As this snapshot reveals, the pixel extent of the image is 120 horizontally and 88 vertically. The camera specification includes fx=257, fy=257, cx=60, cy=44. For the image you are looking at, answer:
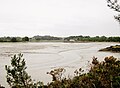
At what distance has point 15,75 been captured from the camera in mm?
7000

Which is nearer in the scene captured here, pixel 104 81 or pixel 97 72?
pixel 104 81

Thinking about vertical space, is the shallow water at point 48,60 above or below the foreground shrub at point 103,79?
below

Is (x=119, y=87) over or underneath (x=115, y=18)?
underneath

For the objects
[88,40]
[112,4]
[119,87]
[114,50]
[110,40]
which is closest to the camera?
[119,87]

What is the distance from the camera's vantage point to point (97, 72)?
703 cm

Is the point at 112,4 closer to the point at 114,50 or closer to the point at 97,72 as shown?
the point at 97,72

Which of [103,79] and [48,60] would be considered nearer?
[103,79]

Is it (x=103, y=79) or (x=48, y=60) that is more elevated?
(x=103, y=79)

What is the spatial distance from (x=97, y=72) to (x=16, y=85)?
223 cm

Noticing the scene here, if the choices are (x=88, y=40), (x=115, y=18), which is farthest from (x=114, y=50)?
(x=88, y=40)

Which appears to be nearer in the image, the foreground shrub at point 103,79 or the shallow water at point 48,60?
the foreground shrub at point 103,79

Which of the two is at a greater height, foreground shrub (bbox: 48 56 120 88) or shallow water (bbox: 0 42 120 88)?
foreground shrub (bbox: 48 56 120 88)

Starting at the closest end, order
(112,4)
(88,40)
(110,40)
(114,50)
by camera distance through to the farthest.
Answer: (112,4)
(114,50)
(110,40)
(88,40)

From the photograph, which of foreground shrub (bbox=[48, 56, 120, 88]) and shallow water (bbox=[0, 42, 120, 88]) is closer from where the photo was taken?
foreground shrub (bbox=[48, 56, 120, 88])
